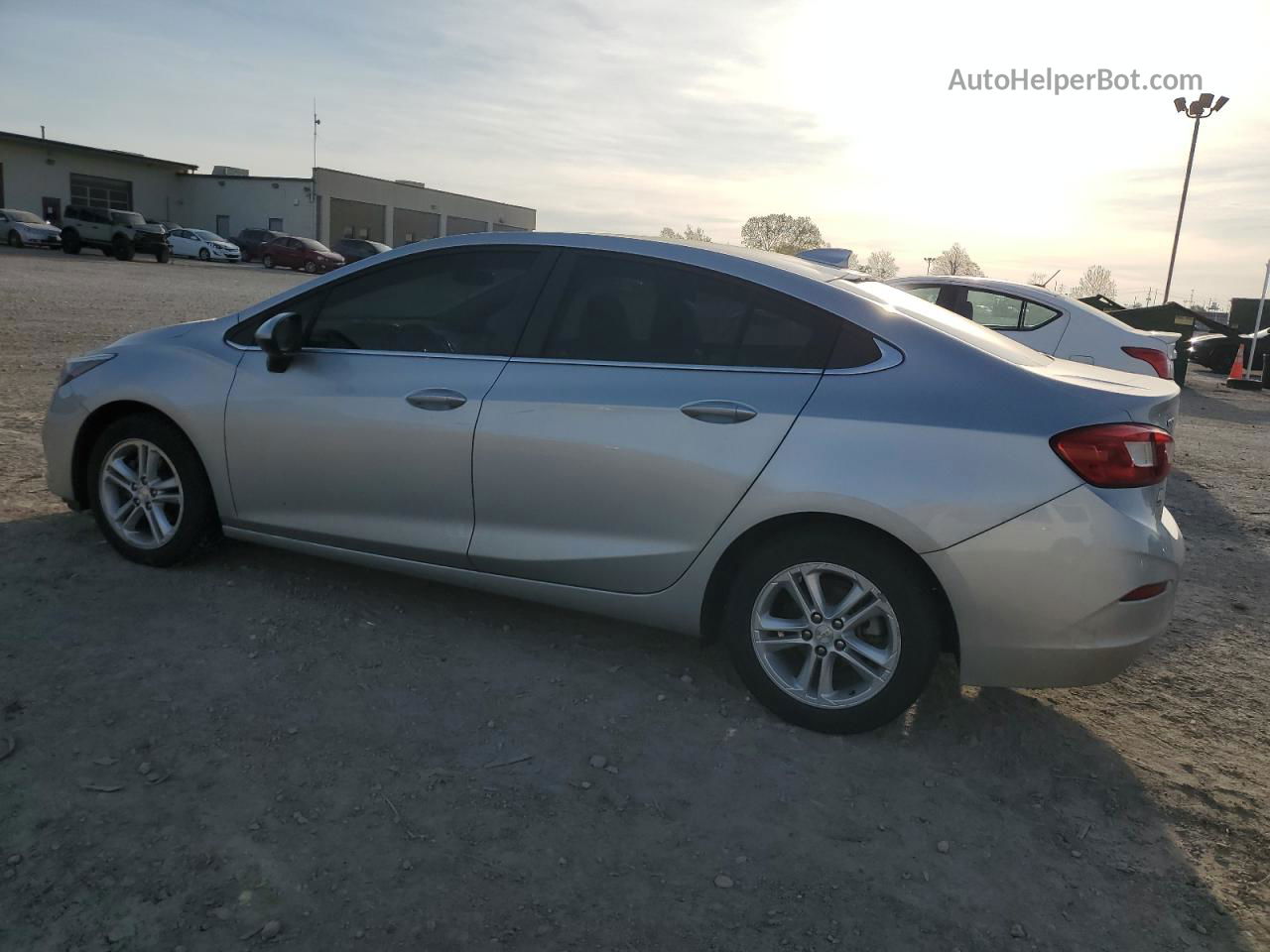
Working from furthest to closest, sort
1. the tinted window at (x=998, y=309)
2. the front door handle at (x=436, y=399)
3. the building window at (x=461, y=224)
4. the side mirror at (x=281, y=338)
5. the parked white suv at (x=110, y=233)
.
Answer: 1. the building window at (x=461, y=224)
2. the parked white suv at (x=110, y=233)
3. the tinted window at (x=998, y=309)
4. the side mirror at (x=281, y=338)
5. the front door handle at (x=436, y=399)

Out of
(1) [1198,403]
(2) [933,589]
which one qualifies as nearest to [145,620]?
(2) [933,589]

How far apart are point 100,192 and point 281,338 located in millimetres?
58998

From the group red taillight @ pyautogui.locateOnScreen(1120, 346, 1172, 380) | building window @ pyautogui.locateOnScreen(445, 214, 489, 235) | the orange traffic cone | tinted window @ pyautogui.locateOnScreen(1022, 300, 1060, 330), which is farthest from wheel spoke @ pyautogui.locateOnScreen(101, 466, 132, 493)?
building window @ pyautogui.locateOnScreen(445, 214, 489, 235)

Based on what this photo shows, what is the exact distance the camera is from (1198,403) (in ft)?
50.6

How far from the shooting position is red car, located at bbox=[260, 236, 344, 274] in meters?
42.2

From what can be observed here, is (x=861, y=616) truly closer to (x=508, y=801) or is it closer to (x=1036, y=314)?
(x=508, y=801)

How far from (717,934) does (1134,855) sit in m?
1.32

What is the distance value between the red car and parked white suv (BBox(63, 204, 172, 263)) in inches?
250

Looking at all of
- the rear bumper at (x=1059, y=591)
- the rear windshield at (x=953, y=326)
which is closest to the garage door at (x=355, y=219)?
the rear windshield at (x=953, y=326)

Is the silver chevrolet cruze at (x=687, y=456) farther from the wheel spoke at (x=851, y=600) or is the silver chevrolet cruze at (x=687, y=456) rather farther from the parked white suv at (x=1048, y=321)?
the parked white suv at (x=1048, y=321)

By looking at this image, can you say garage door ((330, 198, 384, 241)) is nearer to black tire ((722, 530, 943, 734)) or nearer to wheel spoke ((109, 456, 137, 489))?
wheel spoke ((109, 456, 137, 489))

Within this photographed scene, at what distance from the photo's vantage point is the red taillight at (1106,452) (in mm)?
3053

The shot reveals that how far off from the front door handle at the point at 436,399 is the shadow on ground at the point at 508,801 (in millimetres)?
945

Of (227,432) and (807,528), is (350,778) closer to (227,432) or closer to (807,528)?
(807,528)
